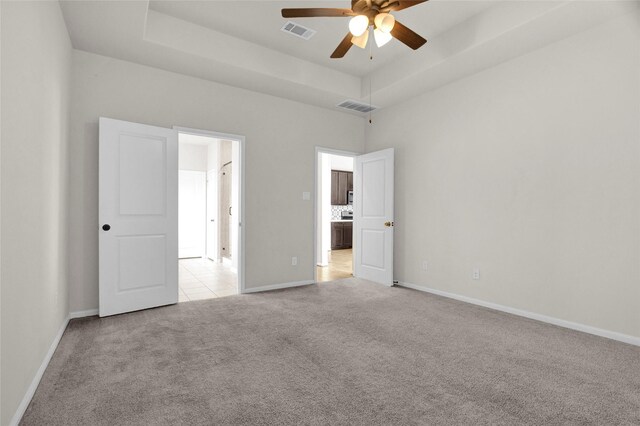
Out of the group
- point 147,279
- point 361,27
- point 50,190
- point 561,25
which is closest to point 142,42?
point 50,190

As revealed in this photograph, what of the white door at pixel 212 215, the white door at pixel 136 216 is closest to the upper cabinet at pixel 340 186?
the white door at pixel 212 215

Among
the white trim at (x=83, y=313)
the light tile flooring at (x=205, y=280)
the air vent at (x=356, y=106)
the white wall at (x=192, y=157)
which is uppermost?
the air vent at (x=356, y=106)

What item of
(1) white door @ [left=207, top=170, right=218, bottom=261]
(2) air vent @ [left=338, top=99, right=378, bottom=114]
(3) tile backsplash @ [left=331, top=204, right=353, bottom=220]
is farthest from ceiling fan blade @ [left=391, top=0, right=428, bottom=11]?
(3) tile backsplash @ [left=331, top=204, right=353, bottom=220]

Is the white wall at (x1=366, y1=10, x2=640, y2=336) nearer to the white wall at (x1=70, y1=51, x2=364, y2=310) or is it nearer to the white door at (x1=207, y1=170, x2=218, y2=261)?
the white wall at (x1=70, y1=51, x2=364, y2=310)

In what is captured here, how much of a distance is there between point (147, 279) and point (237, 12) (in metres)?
2.98

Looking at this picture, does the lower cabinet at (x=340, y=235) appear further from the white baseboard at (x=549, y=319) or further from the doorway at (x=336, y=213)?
the white baseboard at (x=549, y=319)

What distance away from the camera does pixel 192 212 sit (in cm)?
812

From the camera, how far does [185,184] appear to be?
8.04 metres

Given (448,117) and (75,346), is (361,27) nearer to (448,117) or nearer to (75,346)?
(448,117)

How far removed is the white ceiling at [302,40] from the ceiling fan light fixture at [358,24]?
0.92m

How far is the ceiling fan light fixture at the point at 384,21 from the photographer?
7.70 feet

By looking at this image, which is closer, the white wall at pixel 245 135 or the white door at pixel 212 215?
the white wall at pixel 245 135

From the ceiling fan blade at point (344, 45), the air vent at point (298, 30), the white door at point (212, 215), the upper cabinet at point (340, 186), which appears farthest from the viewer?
the upper cabinet at point (340, 186)

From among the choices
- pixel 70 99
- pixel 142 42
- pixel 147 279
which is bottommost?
pixel 147 279
